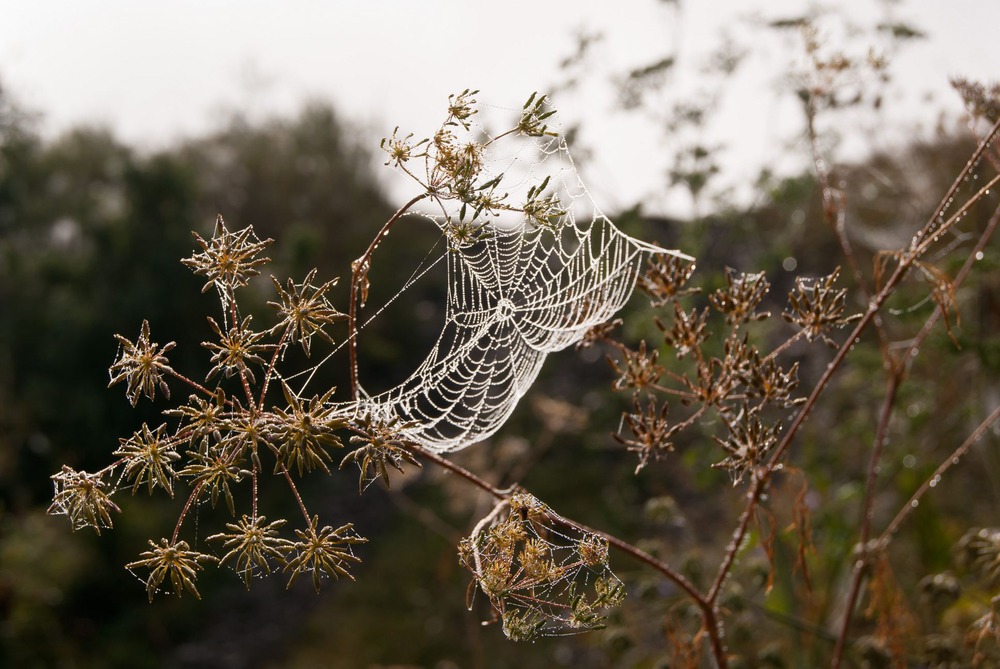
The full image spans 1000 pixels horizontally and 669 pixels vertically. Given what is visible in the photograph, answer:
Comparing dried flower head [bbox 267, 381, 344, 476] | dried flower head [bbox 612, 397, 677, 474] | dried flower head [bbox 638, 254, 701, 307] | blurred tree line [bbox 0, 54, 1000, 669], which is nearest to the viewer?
dried flower head [bbox 267, 381, 344, 476]

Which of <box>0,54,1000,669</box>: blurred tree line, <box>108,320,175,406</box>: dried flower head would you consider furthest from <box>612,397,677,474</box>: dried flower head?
<box>0,54,1000,669</box>: blurred tree line

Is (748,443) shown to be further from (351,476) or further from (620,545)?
(351,476)

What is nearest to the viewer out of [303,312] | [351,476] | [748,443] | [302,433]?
[302,433]

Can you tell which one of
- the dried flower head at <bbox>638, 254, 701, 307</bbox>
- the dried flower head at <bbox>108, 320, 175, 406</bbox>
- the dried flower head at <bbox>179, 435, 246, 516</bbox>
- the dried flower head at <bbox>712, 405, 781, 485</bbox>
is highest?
the dried flower head at <bbox>638, 254, 701, 307</bbox>

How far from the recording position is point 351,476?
363 inches

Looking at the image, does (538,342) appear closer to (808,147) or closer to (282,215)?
(808,147)

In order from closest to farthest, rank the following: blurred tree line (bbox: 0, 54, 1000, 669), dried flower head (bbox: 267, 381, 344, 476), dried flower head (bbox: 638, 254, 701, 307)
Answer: dried flower head (bbox: 267, 381, 344, 476) → dried flower head (bbox: 638, 254, 701, 307) → blurred tree line (bbox: 0, 54, 1000, 669)

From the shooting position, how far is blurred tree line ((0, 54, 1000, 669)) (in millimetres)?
3648

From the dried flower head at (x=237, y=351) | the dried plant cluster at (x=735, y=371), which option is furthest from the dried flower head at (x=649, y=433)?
the dried flower head at (x=237, y=351)

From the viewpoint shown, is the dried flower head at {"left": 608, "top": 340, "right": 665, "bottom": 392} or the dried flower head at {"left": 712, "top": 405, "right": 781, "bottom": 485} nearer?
the dried flower head at {"left": 712, "top": 405, "right": 781, "bottom": 485}

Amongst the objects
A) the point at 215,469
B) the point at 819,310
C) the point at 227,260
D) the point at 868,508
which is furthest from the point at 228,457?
the point at 868,508

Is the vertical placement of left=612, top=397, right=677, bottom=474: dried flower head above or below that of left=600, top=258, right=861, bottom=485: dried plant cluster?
below

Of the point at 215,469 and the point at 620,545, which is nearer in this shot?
the point at 215,469

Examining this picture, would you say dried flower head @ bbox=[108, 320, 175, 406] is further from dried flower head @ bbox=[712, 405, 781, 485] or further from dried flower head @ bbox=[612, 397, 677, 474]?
dried flower head @ bbox=[712, 405, 781, 485]
